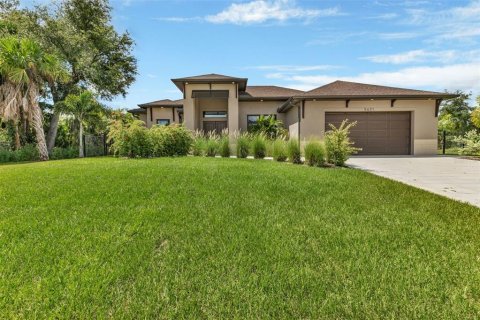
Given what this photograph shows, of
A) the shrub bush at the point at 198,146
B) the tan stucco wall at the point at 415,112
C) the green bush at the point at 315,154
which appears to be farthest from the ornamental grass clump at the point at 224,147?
the tan stucco wall at the point at 415,112

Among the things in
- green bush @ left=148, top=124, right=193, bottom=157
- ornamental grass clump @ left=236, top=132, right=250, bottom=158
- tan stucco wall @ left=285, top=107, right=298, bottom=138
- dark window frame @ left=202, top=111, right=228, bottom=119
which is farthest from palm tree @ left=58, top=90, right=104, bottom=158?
tan stucco wall @ left=285, top=107, right=298, bottom=138

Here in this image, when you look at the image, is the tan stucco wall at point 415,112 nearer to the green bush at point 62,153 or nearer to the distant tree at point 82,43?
the green bush at point 62,153

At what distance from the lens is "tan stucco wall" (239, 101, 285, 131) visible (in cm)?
2036

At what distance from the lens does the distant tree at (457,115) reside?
91.2 ft

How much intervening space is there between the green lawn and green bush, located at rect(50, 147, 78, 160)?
13762mm

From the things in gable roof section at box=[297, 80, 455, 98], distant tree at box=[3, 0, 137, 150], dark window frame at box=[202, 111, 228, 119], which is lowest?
dark window frame at box=[202, 111, 228, 119]

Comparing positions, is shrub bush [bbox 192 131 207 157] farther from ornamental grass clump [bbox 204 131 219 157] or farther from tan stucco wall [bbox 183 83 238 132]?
tan stucco wall [bbox 183 83 238 132]

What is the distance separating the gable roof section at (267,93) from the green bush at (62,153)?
1169cm

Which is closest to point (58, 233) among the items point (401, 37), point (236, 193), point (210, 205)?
point (210, 205)

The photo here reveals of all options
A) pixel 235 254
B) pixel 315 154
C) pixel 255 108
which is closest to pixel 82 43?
pixel 255 108

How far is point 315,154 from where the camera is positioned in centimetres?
951

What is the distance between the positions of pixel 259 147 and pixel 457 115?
28.0m

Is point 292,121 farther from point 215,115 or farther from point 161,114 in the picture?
point 161,114

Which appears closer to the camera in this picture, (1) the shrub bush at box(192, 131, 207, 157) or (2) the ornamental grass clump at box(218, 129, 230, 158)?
(2) the ornamental grass clump at box(218, 129, 230, 158)
